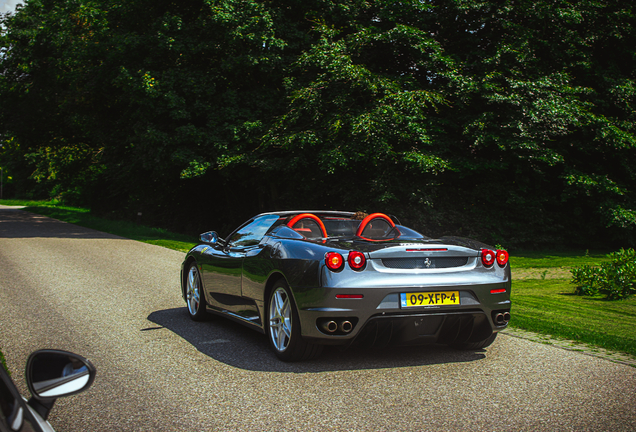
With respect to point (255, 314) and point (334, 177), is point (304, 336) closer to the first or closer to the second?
point (255, 314)

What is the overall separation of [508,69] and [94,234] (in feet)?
51.0

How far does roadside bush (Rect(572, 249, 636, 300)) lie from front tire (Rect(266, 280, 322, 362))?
6000 mm

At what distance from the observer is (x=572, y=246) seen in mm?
20953

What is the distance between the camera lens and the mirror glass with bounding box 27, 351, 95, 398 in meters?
1.68

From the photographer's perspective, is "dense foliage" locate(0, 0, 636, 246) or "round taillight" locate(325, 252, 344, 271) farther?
"dense foliage" locate(0, 0, 636, 246)

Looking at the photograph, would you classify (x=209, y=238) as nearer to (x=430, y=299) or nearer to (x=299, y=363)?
(x=299, y=363)

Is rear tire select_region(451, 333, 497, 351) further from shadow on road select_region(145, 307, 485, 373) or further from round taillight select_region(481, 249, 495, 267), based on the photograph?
round taillight select_region(481, 249, 495, 267)

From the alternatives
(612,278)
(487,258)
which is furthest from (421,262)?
(612,278)

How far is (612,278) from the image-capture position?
899 cm

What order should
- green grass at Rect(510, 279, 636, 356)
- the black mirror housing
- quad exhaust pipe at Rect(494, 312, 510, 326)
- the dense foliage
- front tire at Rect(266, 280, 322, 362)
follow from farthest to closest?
the dense foliage → green grass at Rect(510, 279, 636, 356) → quad exhaust pipe at Rect(494, 312, 510, 326) → front tire at Rect(266, 280, 322, 362) → the black mirror housing

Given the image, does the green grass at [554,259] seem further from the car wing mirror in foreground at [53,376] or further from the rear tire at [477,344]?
the car wing mirror in foreground at [53,376]

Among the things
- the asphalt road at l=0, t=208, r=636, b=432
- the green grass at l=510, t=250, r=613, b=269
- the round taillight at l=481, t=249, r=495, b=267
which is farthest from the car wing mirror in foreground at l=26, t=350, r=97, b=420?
the green grass at l=510, t=250, r=613, b=269

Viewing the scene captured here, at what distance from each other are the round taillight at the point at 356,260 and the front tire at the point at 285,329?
2.04 feet

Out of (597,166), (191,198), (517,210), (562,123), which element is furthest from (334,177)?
(191,198)
